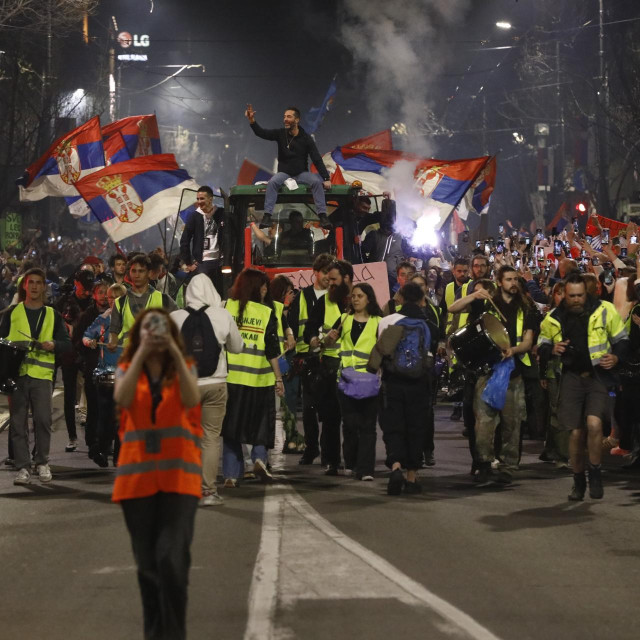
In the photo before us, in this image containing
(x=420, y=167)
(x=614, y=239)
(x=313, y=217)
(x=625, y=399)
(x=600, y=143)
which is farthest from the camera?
(x=600, y=143)

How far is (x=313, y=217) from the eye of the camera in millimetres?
19375

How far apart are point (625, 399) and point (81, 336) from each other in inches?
231

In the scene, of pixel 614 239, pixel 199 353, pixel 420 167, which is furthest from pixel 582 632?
pixel 420 167

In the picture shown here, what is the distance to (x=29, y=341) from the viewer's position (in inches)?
501

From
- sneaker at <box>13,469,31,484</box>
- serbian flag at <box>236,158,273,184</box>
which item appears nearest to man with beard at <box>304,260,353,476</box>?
sneaker at <box>13,469,31,484</box>

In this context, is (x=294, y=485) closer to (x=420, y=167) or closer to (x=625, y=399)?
(x=625, y=399)

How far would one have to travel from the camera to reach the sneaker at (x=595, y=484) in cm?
1162

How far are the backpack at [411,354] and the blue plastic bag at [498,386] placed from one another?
0.78 metres

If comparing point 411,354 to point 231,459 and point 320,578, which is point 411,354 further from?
point 320,578

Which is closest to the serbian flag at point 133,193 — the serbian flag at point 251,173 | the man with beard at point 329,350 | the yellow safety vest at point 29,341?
the serbian flag at point 251,173

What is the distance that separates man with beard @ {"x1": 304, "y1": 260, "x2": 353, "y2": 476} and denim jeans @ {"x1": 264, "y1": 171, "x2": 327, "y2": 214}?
16.9 ft

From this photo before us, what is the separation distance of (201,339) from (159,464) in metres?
4.62

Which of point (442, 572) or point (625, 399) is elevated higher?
point (625, 399)

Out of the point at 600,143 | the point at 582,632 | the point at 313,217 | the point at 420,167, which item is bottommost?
the point at 582,632
